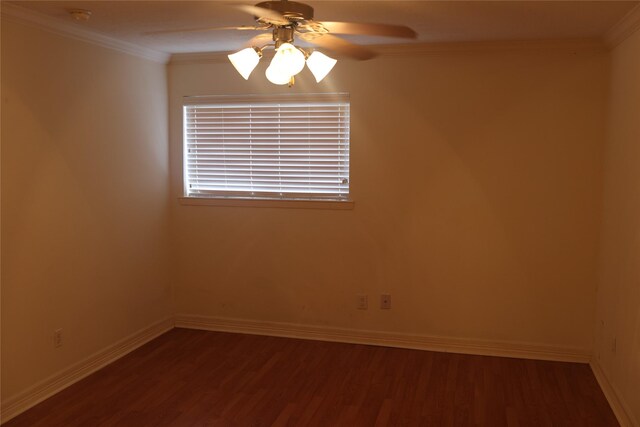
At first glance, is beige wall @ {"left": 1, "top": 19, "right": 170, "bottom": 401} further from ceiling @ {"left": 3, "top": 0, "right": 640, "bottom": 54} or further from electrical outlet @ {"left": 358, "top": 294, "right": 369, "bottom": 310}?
electrical outlet @ {"left": 358, "top": 294, "right": 369, "bottom": 310}

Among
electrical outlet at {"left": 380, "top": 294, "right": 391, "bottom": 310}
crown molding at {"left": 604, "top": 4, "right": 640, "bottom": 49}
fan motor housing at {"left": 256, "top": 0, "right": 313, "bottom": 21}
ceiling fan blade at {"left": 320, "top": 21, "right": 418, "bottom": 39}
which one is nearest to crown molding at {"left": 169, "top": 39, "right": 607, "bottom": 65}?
crown molding at {"left": 604, "top": 4, "right": 640, "bottom": 49}

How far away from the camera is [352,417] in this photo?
336 cm

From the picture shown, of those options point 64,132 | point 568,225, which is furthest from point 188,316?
point 568,225

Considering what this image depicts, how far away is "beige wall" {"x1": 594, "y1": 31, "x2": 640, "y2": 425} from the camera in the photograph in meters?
3.18

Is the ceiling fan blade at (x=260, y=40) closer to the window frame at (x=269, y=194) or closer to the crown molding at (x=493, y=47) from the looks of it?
the crown molding at (x=493, y=47)

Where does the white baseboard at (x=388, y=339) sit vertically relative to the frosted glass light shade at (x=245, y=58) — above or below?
below

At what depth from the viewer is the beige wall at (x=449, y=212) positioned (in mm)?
4090

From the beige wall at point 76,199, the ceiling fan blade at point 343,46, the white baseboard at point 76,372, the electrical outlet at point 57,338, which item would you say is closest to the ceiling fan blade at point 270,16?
the ceiling fan blade at point 343,46

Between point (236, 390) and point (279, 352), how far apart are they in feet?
2.33

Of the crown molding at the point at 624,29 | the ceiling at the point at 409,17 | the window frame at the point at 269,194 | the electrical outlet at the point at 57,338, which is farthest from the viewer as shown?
the window frame at the point at 269,194

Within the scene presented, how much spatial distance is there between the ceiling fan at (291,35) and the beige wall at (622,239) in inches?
68.1

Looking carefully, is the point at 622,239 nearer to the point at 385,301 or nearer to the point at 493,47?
the point at 493,47

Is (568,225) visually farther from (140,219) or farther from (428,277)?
(140,219)

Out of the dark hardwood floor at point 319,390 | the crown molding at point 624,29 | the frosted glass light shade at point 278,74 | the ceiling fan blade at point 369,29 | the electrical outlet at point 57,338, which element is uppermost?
the crown molding at point 624,29
